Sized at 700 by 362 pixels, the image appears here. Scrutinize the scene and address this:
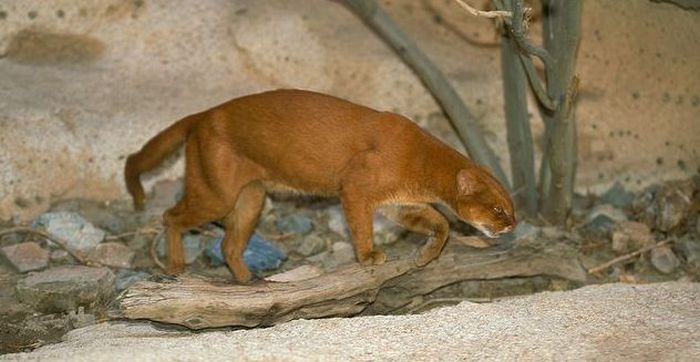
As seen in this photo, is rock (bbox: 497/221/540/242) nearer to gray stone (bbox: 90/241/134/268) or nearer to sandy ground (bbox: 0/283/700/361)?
sandy ground (bbox: 0/283/700/361)

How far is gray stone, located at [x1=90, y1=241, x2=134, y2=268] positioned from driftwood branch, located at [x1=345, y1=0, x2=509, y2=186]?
6.32 ft

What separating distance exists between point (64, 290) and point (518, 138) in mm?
2853

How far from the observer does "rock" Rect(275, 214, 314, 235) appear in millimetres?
6242

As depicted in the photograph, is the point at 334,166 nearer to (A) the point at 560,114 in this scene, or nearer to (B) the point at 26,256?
(A) the point at 560,114

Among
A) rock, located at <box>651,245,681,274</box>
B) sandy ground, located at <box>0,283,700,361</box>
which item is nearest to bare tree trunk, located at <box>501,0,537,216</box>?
rock, located at <box>651,245,681,274</box>

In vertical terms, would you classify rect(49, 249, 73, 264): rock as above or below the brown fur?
below

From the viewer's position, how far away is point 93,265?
5.62 metres

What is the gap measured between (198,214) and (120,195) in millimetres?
1076

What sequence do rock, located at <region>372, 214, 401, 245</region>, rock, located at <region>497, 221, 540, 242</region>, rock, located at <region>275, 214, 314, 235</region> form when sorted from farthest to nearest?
rock, located at <region>275, 214, 314, 235</region>, rock, located at <region>372, 214, 401, 245</region>, rock, located at <region>497, 221, 540, 242</region>

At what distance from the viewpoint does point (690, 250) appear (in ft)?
19.8

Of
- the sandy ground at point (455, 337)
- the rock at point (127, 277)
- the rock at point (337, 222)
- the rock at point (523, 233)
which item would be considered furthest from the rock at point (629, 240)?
the rock at point (127, 277)

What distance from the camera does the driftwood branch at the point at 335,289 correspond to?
4312mm

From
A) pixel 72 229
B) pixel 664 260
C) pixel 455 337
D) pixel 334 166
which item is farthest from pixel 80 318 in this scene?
pixel 664 260

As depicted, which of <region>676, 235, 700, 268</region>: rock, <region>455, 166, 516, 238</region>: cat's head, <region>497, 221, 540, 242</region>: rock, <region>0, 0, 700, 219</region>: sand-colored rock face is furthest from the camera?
<region>0, 0, 700, 219</region>: sand-colored rock face
